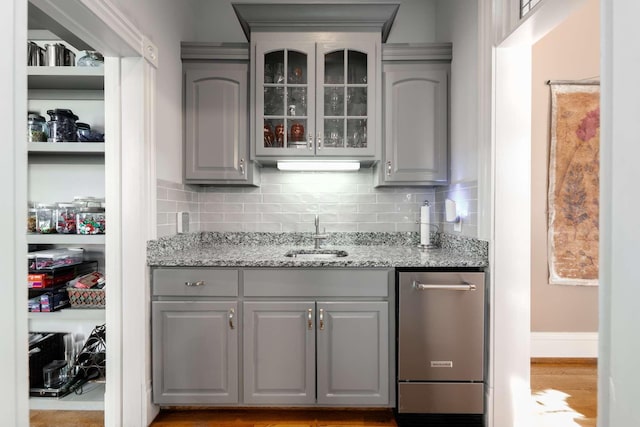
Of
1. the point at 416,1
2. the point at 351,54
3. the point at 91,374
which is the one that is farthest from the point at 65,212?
the point at 416,1

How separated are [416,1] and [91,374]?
3584 mm

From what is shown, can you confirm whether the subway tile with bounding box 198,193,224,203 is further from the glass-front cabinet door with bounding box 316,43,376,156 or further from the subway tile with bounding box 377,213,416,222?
the subway tile with bounding box 377,213,416,222

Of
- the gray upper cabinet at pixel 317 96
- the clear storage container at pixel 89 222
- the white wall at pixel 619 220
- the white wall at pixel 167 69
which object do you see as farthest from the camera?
the gray upper cabinet at pixel 317 96

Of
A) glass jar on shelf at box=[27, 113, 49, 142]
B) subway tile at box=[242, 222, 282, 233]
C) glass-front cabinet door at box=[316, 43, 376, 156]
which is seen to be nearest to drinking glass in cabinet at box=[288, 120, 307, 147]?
glass-front cabinet door at box=[316, 43, 376, 156]

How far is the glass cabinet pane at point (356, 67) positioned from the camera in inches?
86.2

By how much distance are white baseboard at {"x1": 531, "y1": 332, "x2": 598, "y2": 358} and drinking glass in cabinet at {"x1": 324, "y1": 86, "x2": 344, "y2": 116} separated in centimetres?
233

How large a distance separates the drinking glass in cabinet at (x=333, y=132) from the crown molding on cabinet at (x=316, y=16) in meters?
0.60

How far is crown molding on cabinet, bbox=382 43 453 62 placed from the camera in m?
2.21

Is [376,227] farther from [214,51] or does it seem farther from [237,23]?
[237,23]

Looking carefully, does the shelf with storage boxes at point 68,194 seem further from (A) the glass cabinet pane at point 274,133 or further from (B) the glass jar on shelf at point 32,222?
(A) the glass cabinet pane at point 274,133

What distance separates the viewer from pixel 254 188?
2.59 metres

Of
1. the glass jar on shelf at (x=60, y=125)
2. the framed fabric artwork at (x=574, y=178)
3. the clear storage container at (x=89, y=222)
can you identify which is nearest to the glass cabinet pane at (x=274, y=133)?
the clear storage container at (x=89, y=222)

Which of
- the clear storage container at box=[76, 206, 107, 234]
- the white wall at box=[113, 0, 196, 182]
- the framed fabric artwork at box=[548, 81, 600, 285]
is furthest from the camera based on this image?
the framed fabric artwork at box=[548, 81, 600, 285]

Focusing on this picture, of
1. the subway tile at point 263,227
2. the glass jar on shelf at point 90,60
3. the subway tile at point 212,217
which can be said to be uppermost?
the glass jar on shelf at point 90,60
